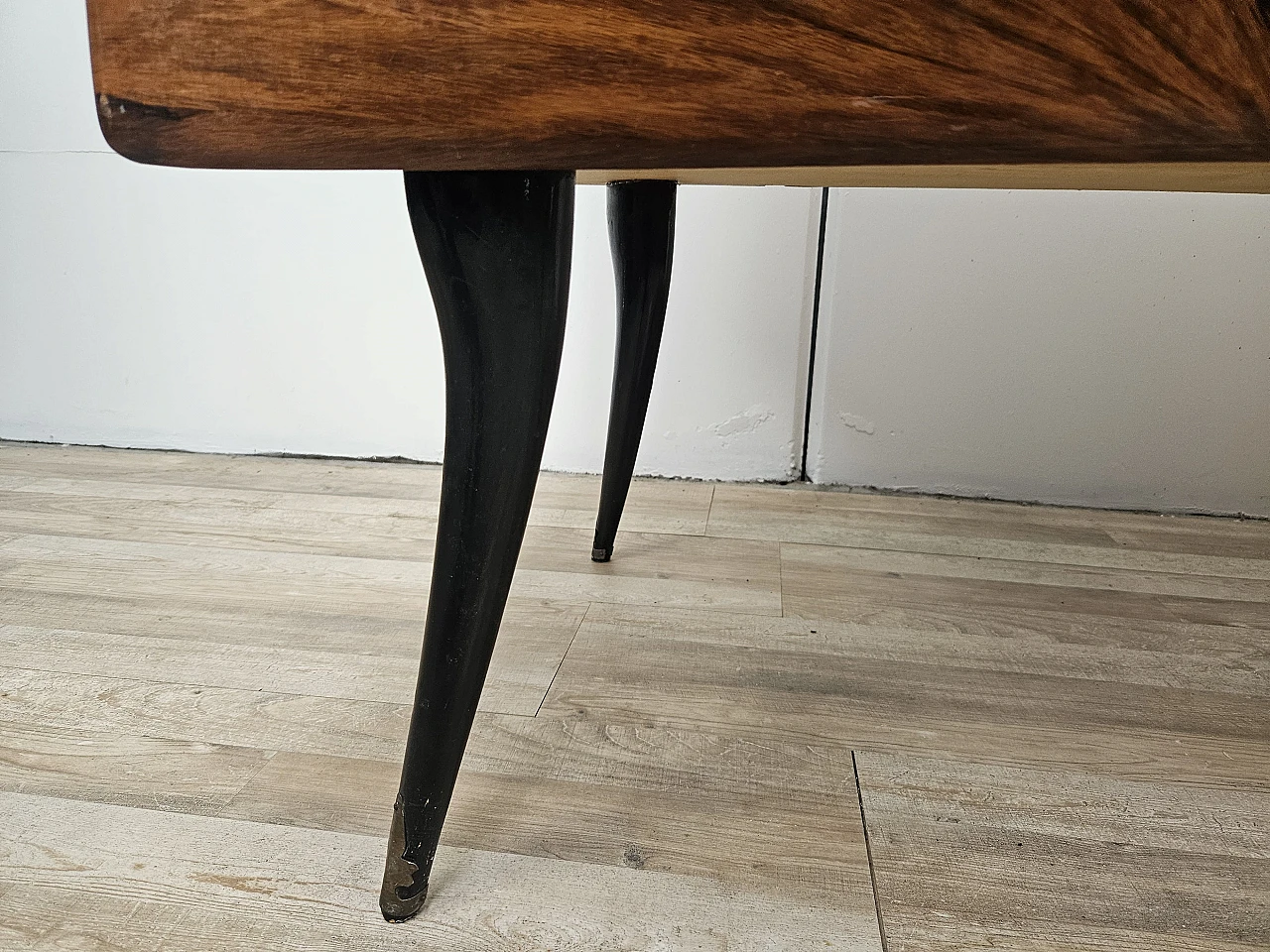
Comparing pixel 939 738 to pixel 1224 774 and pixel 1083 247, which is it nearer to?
pixel 1224 774

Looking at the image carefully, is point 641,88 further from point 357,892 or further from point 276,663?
point 276,663

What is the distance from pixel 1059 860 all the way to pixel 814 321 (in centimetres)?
97

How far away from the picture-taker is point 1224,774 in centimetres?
64

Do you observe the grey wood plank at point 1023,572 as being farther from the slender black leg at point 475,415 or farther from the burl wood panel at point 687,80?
the burl wood panel at point 687,80

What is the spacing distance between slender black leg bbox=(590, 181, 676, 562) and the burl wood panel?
0.60 meters

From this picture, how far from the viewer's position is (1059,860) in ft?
1.76

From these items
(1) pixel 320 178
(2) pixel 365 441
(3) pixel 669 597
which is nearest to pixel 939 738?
(3) pixel 669 597

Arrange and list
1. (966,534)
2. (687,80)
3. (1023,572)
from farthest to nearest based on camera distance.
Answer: (966,534)
(1023,572)
(687,80)

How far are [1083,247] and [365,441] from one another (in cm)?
114

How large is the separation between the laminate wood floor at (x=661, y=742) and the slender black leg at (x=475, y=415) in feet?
0.30

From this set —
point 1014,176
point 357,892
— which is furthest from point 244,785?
point 1014,176

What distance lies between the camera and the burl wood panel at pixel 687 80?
11.0 inches

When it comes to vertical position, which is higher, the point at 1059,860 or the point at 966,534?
the point at 1059,860

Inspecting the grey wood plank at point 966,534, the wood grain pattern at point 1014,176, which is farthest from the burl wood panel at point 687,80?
the grey wood plank at point 966,534
